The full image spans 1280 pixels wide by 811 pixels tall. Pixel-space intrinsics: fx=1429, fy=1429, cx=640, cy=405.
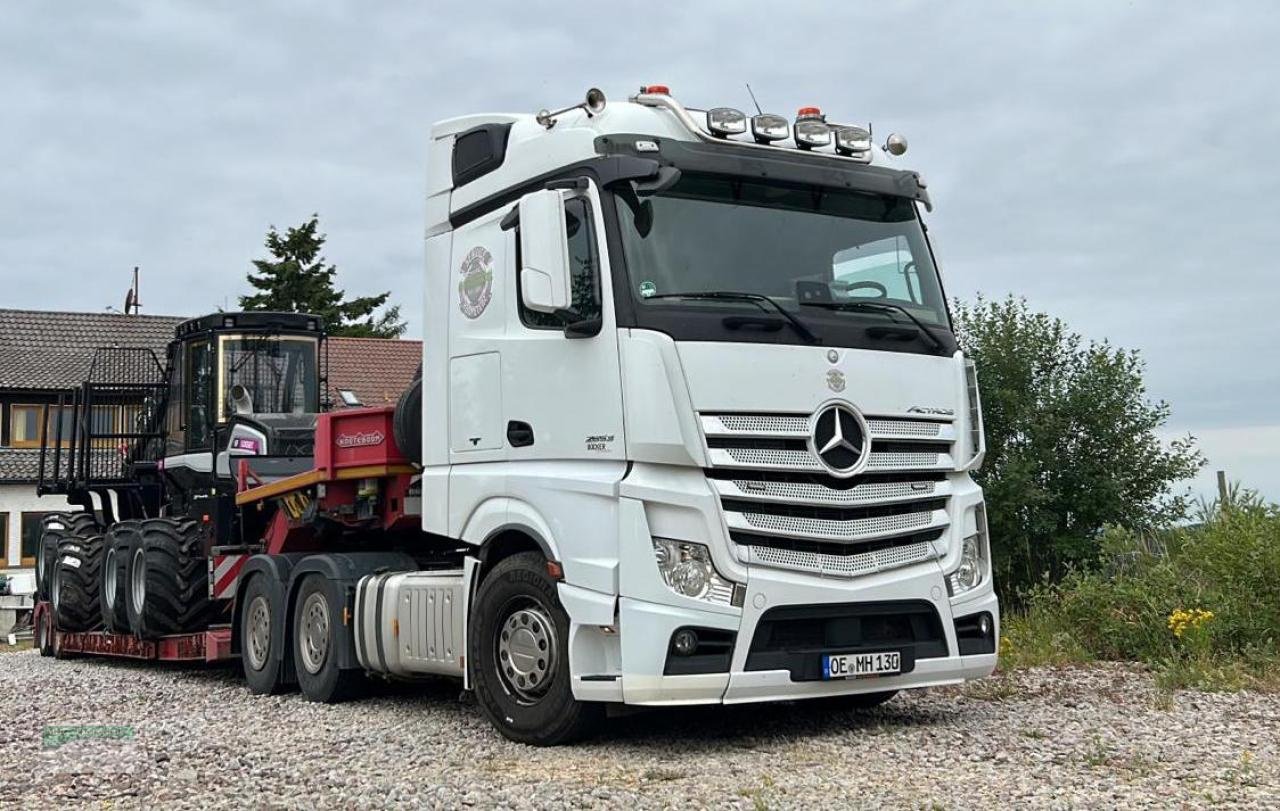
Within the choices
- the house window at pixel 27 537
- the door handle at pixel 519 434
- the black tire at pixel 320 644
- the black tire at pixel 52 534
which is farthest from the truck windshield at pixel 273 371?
the house window at pixel 27 537

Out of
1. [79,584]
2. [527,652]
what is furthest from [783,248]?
[79,584]

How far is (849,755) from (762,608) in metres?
0.85

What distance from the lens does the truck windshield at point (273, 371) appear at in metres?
15.0

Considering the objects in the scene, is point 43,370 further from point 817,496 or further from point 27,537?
point 817,496

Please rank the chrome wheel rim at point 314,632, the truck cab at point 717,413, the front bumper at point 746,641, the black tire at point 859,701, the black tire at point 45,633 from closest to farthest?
1. the front bumper at point 746,641
2. the truck cab at point 717,413
3. the black tire at point 859,701
4. the chrome wheel rim at point 314,632
5. the black tire at point 45,633

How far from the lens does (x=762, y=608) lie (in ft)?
24.0

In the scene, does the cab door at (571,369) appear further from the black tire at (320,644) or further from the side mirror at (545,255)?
the black tire at (320,644)

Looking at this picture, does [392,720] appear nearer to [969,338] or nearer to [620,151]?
[620,151]

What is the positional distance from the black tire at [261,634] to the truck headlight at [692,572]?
4.78m

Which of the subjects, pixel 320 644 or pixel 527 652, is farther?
pixel 320 644

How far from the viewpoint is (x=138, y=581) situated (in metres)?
13.9

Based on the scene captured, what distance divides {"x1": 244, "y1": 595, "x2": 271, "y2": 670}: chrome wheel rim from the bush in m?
5.84

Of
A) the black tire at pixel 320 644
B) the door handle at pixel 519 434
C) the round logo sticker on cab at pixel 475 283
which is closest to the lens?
the door handle at pixel 519 434

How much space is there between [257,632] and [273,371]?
427 cm
